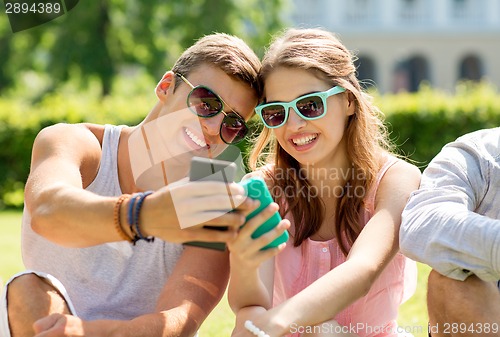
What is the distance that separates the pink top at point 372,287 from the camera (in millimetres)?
3203

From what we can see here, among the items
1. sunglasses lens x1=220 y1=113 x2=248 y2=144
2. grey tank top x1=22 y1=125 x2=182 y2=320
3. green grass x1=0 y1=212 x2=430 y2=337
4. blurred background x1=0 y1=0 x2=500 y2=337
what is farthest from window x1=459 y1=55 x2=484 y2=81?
grey tank top x1=22 y1=125 x2=182 y2=320

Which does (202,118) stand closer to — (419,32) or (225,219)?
(225,219)

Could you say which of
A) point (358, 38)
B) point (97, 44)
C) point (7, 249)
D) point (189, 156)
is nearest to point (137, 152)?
point (189, 156)

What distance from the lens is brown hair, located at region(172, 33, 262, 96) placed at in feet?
10.2

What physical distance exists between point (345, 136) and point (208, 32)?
22040 mm

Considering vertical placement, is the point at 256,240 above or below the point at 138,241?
above

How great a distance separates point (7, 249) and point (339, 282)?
6393mm

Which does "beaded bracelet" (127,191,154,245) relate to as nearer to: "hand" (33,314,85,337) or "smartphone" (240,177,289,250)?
"smartphone" (240,177,289,250)

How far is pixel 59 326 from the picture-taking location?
2559mm

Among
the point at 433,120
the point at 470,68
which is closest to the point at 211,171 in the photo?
the point at 433,120

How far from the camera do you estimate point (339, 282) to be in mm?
2766

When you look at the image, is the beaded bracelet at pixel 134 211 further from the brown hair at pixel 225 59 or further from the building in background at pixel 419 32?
the building in background at pixel 419 32

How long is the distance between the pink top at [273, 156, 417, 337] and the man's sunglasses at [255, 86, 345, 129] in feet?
1.34

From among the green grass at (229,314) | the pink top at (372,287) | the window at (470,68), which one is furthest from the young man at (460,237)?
the window at (470,68)
